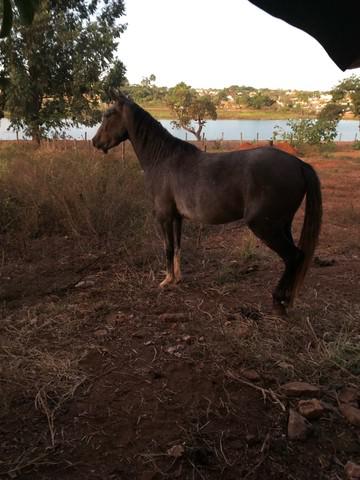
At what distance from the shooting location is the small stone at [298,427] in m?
2.14

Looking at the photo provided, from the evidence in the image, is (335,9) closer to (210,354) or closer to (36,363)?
(210,354)

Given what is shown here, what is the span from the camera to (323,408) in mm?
2318

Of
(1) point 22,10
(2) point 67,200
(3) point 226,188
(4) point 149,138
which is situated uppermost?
(1) point 22,10

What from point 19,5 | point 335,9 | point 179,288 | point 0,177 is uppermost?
point 19,5

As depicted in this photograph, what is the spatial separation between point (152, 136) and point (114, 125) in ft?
1.57

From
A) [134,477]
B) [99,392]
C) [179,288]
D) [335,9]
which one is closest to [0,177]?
[179,288]

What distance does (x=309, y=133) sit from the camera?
2378 cm

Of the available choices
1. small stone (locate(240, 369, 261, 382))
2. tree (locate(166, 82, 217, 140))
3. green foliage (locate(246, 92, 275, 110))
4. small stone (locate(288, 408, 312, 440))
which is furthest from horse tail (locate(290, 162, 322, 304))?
green foliage (locate(246, 92, 275, 110))

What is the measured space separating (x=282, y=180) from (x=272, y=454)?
2013mm

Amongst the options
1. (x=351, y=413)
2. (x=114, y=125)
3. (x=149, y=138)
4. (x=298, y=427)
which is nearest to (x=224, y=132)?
(x=114, y=125)

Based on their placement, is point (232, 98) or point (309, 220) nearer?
point (309, 220)

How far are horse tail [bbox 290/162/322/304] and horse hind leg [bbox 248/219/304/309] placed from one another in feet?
0.08

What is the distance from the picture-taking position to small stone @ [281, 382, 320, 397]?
2.46 metres

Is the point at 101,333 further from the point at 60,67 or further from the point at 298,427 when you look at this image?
the point at 60,67
